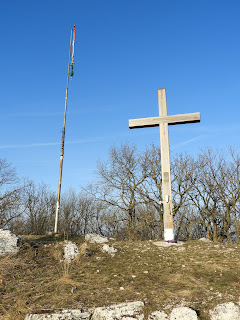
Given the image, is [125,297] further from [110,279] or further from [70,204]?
[70,204]

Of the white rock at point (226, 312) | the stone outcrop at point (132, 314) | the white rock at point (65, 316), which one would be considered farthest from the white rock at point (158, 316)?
the white rock at point (65, 316)

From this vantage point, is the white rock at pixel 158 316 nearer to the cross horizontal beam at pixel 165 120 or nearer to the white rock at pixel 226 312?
the white rock at pixel 226 312

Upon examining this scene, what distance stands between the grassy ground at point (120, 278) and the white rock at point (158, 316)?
13cm

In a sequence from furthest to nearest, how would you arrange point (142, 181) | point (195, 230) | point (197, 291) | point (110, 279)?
point (195, 230) < point (142, 181) < point (110, 279) < point (197, 291)

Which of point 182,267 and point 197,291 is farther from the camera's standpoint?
point 182,267

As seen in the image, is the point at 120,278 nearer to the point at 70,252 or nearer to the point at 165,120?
the point at 70,252

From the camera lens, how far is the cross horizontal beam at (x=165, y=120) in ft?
32.1

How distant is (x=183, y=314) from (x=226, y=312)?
0.72m

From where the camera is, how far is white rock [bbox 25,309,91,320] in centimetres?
454

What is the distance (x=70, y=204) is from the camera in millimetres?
29422

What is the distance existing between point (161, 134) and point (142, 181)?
10.9 meters

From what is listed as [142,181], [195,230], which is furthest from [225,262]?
[195,230]

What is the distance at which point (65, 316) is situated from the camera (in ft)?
15.0

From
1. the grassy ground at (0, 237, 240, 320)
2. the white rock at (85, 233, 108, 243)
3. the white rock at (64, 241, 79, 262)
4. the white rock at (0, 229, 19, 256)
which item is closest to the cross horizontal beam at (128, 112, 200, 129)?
the white rock at (85, 233, 108, 243)
